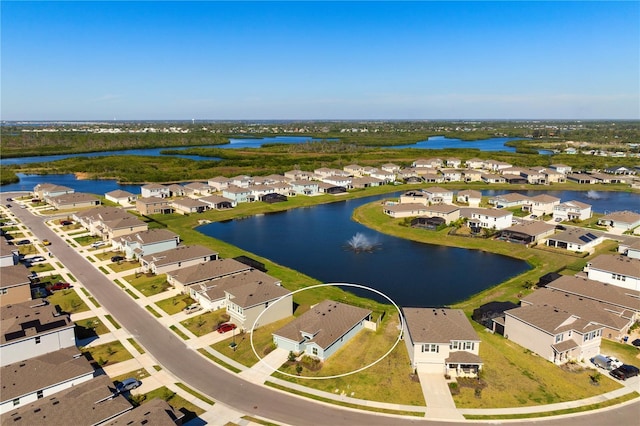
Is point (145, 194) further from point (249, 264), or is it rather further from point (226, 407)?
point (226, 407)

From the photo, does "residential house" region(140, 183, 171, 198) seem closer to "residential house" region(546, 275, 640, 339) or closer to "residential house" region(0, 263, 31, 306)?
"residential house" region(0, 263, 31, 306)

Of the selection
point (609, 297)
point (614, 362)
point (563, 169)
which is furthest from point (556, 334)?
point (563, 169)

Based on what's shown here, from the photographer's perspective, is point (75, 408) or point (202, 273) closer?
point (75, 408)

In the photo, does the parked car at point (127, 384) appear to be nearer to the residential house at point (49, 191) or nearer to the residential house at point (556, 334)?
the residential house at point (556, 334)

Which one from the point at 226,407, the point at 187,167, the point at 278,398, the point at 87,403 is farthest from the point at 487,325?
the point at 187,167

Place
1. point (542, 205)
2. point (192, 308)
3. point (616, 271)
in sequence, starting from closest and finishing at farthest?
point (192, 308)
point (616, 271)
point (542, 205)

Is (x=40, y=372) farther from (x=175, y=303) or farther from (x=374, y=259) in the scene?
(x=374, y=259)

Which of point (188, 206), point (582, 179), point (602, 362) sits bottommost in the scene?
point (602, 362)
